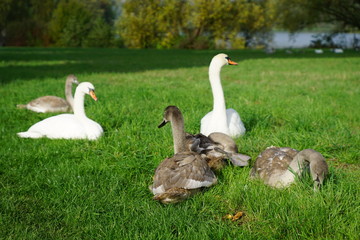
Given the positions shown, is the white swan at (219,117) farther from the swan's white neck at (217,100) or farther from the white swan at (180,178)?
the white swan at (180,178)

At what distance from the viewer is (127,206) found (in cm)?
364

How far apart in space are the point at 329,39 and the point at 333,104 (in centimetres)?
3391

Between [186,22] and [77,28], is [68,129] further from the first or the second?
[77,28]

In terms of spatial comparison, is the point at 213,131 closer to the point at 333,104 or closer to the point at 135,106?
the point at 135,106

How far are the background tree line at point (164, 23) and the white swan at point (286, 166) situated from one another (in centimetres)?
3335

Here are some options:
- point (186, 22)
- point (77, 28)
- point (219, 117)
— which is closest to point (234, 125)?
point (219, 117)

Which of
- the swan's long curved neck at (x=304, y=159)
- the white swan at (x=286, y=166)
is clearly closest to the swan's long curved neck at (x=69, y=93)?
the white swan at (x=286, y=166)

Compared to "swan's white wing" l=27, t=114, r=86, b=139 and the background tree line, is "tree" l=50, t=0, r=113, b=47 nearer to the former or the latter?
the background tree line

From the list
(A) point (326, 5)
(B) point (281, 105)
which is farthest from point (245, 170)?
(A) point (326, 5)

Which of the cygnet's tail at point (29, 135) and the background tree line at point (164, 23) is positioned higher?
the background tree line at point (164, 23)

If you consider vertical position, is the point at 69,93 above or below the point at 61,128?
above

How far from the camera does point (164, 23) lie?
4091cm

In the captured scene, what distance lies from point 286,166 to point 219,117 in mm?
1716

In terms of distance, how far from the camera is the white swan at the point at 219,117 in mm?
5555
